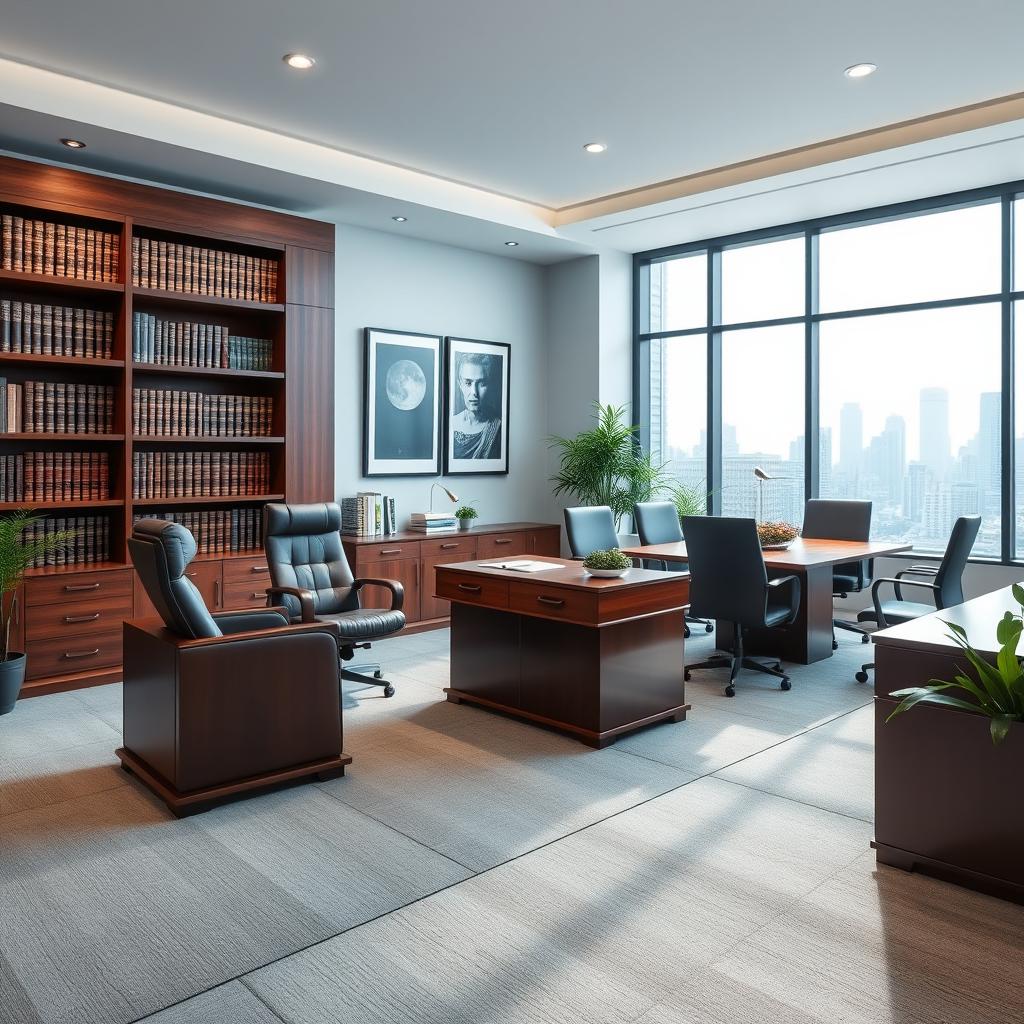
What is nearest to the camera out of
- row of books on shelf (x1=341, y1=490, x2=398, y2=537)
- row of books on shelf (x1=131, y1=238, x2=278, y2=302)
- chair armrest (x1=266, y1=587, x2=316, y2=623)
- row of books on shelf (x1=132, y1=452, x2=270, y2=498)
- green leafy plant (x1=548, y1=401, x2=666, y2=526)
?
chair armrest (x1=266, y1=587, x2=316, y2=623)

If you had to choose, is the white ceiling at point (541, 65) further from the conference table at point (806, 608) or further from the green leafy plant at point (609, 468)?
the conference table at point (806, 608)

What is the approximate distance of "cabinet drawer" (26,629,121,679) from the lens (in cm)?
475

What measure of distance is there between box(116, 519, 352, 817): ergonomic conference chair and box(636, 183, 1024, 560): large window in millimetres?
4761

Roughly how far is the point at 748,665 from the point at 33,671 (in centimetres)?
389

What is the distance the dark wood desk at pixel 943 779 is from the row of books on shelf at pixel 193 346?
14.1 ft

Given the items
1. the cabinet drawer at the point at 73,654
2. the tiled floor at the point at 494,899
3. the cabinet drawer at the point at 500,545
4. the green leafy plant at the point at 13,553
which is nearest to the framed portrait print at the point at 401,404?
the cabinet drawer at the point at 500,545

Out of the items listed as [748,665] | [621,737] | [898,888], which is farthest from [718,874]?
[748,665]

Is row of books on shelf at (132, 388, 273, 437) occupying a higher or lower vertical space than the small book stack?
higher

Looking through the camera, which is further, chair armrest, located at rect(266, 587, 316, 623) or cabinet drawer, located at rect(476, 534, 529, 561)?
cabinet drawer, located at rect(476, 534, 529, 561)

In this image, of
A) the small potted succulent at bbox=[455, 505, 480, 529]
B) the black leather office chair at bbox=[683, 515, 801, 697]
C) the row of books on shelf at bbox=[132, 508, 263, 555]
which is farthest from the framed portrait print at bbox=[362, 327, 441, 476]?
the black leather office chair at bbox=[683, 515, 801, 697]

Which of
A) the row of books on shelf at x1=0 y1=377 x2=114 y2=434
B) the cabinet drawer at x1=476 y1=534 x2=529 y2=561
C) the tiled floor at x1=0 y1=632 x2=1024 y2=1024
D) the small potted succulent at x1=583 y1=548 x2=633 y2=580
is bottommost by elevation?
the tiled floor at x1=0 y1=632 x2=1024 y2=1024

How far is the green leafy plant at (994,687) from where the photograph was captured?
7.87ft

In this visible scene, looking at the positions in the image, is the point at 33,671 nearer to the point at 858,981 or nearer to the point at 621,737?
the point at 621,737

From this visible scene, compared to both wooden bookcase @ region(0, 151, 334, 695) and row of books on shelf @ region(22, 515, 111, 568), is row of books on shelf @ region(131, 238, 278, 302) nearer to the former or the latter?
wooden bookcase @ region(0, 151, 334, 695)
